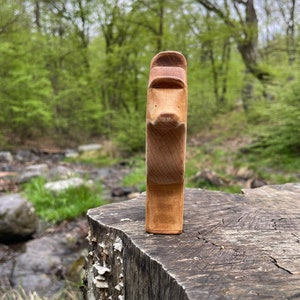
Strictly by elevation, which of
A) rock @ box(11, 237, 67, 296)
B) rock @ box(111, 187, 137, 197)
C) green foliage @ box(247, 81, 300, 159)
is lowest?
rock @ box(11, 237, 67, 296)

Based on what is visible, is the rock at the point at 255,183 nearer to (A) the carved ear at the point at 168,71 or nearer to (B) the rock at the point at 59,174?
(B) the rock at the point at 59,174

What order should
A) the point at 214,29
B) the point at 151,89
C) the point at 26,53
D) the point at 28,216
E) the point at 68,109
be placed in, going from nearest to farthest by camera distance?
the point at 151,89, the point at 28,216, the point at 214,29, the point at 26,53, the point at 68,109

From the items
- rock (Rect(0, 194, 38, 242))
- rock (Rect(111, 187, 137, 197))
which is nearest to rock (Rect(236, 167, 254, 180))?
rock (Rect(111, 187, 137, 197))

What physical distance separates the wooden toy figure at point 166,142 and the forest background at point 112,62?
7.60m

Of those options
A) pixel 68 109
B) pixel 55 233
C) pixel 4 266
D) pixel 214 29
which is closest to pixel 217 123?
pixel 214 29

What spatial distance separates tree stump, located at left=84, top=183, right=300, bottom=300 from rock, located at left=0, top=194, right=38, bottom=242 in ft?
7.95

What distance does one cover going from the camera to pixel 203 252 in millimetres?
1173

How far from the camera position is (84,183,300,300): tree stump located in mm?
976

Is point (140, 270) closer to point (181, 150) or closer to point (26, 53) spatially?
point (181, 150)

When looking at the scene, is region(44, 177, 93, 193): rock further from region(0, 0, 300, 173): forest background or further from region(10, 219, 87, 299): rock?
region(0, 0, 300, 173): forest background

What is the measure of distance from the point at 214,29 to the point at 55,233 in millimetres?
7272

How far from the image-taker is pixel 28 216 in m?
3.99

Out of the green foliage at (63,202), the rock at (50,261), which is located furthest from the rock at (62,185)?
the rock at (50,261)

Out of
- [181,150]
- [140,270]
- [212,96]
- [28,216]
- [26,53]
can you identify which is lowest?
[28,216]
